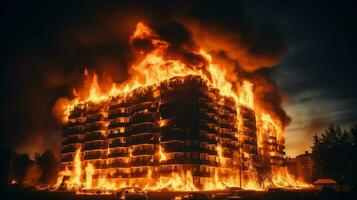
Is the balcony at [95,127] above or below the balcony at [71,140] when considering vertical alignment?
above

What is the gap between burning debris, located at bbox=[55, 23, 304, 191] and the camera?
111 metres

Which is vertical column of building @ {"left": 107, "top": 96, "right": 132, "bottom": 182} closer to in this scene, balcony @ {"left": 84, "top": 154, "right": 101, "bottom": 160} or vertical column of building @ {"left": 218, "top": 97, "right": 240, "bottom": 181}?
balcony @ {"left": 84, "top": 154, "right": 101, "bottom": 160}

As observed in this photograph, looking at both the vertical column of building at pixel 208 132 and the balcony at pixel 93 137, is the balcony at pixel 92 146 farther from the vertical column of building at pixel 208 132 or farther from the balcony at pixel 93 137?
the vertical column of building at pixel 208 132

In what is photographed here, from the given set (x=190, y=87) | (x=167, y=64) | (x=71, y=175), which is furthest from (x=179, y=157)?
(x=71, y=175)

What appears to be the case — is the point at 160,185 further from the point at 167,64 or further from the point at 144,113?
the point at 167,64

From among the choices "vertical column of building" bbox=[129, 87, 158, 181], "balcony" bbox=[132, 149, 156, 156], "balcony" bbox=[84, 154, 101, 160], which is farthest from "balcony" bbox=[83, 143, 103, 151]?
"balcony" bbox=[132, 149, 156, 156]

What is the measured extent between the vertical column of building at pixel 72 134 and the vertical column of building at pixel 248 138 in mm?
58912

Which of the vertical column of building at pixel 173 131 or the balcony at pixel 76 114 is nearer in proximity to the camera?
the vertical column of building at pixel 173 131

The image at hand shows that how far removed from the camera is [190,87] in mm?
115312

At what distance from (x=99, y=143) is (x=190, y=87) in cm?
4184

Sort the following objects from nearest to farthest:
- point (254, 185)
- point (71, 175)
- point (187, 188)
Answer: point (187, 188) → point (254, 185) → point (71, 175)

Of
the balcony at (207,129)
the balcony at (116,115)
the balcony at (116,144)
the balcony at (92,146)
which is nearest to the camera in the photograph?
the balcony at (207,129)

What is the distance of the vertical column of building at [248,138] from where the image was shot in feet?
436

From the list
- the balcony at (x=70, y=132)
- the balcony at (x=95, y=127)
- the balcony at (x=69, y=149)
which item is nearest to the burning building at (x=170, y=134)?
the balcony at (x=95, y=127)
